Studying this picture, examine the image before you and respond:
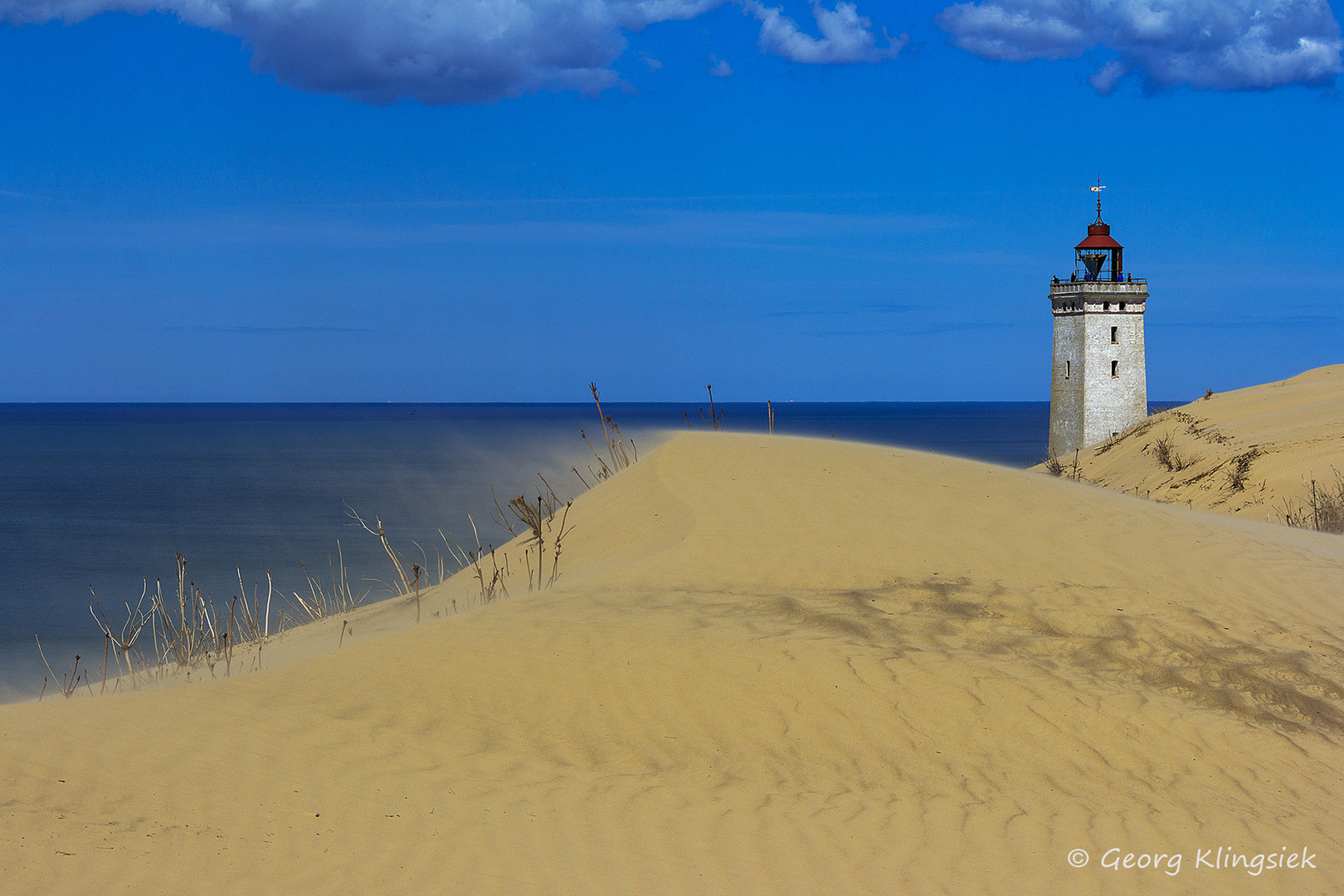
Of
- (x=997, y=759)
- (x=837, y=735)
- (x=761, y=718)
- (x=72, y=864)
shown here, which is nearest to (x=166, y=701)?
(x=72, y=864)

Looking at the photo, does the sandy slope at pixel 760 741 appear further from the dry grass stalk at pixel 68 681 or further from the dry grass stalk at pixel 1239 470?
the dry grass stalk at pixel 1239 470

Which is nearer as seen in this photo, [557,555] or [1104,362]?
[557,555]

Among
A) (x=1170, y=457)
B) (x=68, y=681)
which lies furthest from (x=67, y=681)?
(x=1170, y=457)

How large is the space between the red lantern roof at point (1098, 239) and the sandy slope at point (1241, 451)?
10.7 meters

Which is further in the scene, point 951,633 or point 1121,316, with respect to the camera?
point 1121,316

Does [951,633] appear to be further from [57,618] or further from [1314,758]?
[57,618]

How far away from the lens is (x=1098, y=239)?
38.1 metres

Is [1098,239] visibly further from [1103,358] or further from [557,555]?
[557,555]

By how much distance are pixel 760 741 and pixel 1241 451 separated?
16.7m

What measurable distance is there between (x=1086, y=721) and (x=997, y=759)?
→ 735 mm

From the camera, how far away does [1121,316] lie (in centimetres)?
3622

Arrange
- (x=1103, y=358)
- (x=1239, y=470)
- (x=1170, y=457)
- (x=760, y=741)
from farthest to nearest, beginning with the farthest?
(x=1103, y=358) < (x=1170, y=457) < (x=1239, y=470) < (x=760, y=741)

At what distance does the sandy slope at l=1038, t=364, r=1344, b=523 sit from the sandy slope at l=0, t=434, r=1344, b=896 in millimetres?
8625

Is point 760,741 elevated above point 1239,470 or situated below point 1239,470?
below
